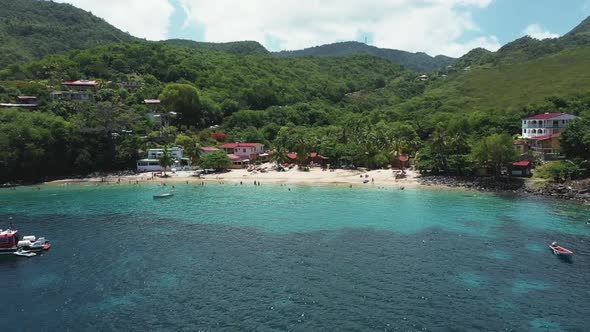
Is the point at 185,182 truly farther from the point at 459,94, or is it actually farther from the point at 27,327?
the point at 459,94

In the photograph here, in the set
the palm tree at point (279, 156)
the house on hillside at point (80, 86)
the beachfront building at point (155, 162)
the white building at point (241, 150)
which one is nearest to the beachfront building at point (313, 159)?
the palm tree at point (279, 156)

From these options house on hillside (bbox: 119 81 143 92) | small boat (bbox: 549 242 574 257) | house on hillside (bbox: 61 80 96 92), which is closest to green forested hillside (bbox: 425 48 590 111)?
small boat (bbox: 549 242 574 257)

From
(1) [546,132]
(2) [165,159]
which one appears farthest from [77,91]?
(1) [546,132]

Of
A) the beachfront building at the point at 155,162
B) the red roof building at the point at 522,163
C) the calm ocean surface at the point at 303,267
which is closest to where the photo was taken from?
the calm ocean surface at the point at 303,267

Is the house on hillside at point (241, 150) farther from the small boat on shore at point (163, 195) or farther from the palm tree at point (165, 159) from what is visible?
the small boat on shore at point (163, 195)

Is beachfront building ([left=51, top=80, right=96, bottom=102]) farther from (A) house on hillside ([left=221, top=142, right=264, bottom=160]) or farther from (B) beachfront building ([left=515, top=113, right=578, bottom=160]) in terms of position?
(B) beachfront building ([left=515, top=113, right=578, bottom=160])

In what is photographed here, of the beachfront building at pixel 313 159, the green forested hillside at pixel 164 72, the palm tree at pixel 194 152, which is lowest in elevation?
the beachfront building at pixel 313 159

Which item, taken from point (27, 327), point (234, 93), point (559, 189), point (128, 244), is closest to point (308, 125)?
point (234, 93)
